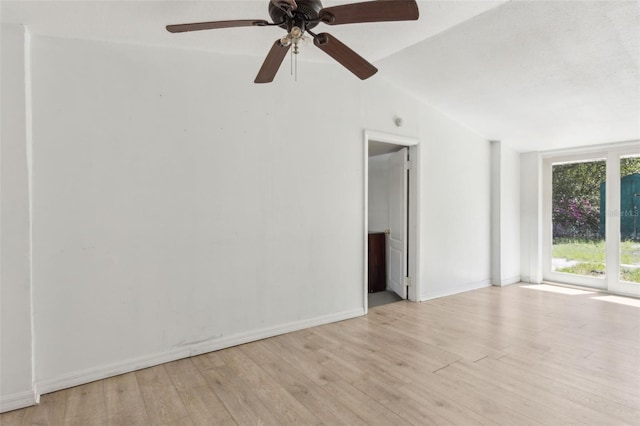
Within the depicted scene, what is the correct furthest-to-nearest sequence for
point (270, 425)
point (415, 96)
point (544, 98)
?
point (415, 96)
point (544, 98)
point (270, 425)

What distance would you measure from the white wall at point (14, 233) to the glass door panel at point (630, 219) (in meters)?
6.85

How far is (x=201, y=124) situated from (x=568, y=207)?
5.69 metres

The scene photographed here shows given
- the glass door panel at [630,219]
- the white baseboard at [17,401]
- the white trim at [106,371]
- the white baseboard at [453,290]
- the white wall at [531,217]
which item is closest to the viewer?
the white baseboard at [17,401]

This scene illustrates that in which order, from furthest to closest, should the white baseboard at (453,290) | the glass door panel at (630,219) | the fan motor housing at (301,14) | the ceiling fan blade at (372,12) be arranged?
1. the glass door panel at (630,219)
2. the white baseboard at (453,290)
3. the fan motor housing at (301,14)
4. the ceiling fan blade at (372,12)

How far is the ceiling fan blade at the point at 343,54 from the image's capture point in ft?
5.89

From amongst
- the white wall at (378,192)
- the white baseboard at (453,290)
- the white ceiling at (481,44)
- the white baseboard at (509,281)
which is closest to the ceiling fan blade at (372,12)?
the white ceiling at (481,44)

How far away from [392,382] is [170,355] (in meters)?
1.80

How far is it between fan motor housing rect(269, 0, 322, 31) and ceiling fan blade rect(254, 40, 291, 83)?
5.1 inches

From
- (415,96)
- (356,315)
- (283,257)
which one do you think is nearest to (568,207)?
(415,96)

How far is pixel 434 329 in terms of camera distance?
3539 millimetres

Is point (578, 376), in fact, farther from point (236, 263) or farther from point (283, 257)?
point (236, 263)

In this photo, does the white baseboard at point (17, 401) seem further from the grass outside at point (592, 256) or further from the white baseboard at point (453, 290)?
the grass outside at point (592, 256)

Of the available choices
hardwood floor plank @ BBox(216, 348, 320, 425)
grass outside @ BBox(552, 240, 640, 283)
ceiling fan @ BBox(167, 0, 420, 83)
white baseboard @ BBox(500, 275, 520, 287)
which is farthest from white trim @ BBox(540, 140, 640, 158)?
hardwood floor plank @ BBox(216, 348, 320, 425)

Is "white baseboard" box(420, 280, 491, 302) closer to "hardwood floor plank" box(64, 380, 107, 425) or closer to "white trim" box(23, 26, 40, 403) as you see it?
"hardwood floor plank" box(64, 380, 107, 425)
